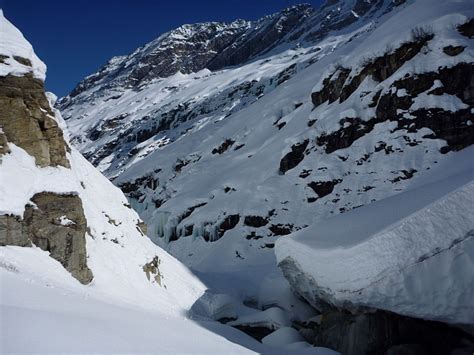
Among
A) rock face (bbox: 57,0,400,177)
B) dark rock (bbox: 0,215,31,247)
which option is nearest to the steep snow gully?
dark rock (bbox: 0,215,31,247)

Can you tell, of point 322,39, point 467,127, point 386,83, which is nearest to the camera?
point 467,127

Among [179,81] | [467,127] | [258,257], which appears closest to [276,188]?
[258,257]

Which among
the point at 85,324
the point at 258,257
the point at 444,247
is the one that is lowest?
the point at 258,257

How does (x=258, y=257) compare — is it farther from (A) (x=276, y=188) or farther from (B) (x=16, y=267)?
(B) (x=16, y=267)

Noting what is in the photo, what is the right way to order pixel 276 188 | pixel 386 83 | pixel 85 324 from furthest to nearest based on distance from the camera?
1. pixel 276 188
2. pixel 386 83
3. pixel 85 324

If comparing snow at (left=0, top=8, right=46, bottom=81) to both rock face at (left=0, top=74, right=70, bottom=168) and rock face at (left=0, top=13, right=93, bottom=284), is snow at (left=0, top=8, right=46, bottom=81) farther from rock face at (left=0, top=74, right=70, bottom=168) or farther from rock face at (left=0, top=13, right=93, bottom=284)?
rock face at (left=0, top=74, right=70, bottom=168)

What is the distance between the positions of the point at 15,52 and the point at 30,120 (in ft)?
6.96

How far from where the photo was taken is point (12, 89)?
38.5 ft

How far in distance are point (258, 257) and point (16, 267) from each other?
1677 centimetres

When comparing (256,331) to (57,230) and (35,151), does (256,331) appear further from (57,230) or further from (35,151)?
(35,151)

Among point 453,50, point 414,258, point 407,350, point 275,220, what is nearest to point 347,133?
point 275,220

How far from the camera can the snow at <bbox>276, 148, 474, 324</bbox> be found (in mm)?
7219

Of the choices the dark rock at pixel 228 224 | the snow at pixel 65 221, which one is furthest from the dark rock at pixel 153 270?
the dark rock at pixel 228 224

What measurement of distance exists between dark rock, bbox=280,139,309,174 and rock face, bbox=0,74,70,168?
1774 centimetres
